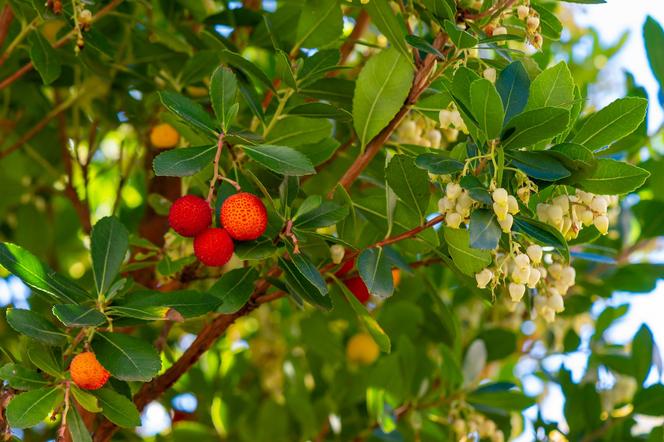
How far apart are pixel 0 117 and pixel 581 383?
1.77m

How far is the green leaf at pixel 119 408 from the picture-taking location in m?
1.42

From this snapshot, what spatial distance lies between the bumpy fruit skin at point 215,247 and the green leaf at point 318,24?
515mm

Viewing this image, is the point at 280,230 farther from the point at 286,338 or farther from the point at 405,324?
the point at 286,338

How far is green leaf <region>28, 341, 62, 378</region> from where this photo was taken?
1379 millimetres

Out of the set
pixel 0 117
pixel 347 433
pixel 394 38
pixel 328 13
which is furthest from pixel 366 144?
pixel 0 117

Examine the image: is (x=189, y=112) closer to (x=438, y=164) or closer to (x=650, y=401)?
(x=438, y=164)

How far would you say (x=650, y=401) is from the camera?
2.20 metres

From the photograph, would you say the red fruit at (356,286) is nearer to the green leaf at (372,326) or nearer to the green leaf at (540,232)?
the green leaf at (372,326)

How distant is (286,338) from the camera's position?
2.98 meters

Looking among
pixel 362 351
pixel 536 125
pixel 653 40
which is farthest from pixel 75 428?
pixel 653 40

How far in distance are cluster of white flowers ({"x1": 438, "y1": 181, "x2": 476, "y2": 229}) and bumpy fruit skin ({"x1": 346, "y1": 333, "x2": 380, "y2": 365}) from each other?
1.31 metres

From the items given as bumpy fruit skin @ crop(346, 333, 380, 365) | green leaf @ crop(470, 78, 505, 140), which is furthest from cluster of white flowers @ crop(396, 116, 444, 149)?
bumpy fruit skin @ crop(346, 333, 380, 365)

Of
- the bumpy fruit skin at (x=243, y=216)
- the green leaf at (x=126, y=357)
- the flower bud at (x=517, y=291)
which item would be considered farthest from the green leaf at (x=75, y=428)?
the flower bud at (x=517, y=291)

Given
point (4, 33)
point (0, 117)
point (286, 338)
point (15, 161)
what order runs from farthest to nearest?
point (286, 338) < point (15, 161) < point (0, 117) < point (4, 33)
